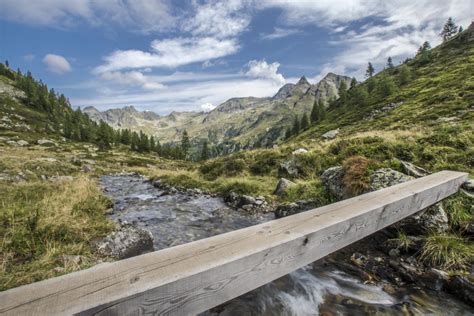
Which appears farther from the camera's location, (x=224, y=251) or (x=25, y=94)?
(x=25, y=94)

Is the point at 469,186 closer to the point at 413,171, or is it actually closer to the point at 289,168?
the point at 413,171

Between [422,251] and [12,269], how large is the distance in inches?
323

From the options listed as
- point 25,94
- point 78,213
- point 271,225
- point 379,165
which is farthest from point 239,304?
point 25,94

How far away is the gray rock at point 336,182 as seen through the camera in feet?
30.1

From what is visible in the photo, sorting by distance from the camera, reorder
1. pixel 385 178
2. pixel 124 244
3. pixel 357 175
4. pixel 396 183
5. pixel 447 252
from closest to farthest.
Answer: pixel 447 252
pixel 124 244
pixel 396 183
pixel 385 178
pixel 357 175

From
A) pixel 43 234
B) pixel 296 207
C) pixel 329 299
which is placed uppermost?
pixel 43 234

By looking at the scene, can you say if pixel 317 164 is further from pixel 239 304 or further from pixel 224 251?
pixel 224 251

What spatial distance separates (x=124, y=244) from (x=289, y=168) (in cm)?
1082

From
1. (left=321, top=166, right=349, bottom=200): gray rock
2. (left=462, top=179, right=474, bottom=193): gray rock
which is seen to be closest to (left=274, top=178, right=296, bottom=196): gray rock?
(left=321, top=166, right=349, bottom=200): gray rock

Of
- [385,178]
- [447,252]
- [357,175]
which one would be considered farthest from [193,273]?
[357,175]

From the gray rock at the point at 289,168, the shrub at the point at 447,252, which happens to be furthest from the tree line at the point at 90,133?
the shrub at the point at 447,252

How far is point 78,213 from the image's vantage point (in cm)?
809

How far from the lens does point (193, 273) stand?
211 cm

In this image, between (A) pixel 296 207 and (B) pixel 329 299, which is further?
(A) pixel 296 207
